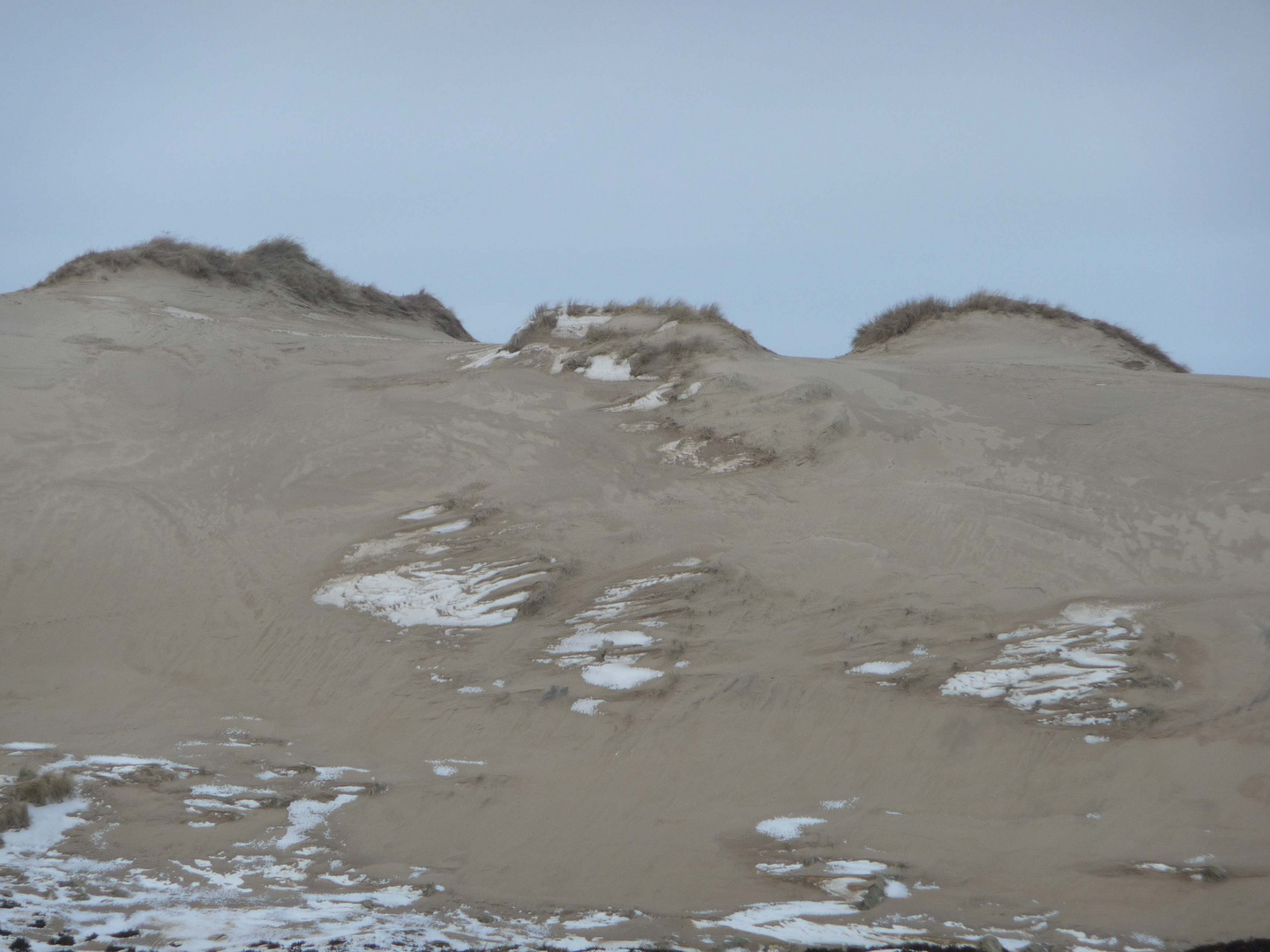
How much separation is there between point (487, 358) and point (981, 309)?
641 cm

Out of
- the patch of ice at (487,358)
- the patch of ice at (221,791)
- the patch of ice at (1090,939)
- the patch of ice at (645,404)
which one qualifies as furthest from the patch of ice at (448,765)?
the patch of ice at (487,358)

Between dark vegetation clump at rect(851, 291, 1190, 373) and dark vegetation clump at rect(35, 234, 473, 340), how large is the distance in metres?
6.89

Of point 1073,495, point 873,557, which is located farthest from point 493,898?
point 1073,495

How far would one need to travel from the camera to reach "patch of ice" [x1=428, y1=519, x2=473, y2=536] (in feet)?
21.9

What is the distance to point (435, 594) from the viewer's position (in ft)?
20.2

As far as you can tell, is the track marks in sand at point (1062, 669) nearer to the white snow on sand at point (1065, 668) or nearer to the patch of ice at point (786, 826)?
the white snow on sand at point (1065, 668)

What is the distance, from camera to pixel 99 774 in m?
4.84

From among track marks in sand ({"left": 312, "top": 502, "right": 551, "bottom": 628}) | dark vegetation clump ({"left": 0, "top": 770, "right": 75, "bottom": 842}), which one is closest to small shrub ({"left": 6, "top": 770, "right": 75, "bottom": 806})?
dark vegetation clump ({"left": 0, "top": 770, "right": 75, "bottom": 842})

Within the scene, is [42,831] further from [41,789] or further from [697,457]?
[697,457]

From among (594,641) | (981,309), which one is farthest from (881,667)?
(981,309)

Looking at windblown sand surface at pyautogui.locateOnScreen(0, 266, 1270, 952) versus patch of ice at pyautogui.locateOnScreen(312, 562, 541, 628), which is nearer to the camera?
windblown sand surface at pyautogui.locateOnScreen(0, 266, 1270, 952)

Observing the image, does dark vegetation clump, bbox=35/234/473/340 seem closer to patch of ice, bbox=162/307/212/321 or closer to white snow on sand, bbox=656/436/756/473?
patch of ice, bbox=162/307/212/321

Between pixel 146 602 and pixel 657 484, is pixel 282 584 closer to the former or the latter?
pixel 146 602

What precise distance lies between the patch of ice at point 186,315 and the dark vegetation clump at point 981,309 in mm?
7673
